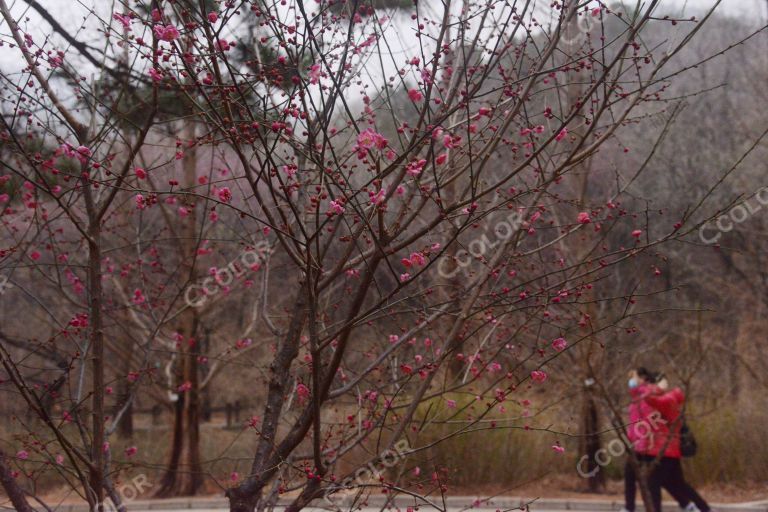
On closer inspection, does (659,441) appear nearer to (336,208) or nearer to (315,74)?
(315,74)

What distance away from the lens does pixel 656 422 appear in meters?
7.47

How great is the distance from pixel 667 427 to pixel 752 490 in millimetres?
3285

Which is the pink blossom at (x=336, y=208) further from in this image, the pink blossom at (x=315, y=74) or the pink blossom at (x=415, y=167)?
the pink blossom at (x=315, y=74)

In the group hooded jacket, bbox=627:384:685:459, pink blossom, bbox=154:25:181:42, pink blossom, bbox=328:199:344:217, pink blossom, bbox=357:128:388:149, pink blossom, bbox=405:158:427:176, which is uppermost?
pink blossom, bbox=154:25:181:42

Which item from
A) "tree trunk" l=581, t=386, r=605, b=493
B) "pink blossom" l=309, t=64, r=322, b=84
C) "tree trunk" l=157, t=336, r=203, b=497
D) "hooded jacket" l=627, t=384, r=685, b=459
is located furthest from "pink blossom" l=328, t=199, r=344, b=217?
"tree trunk" l=157, t=336, r=203, b=497

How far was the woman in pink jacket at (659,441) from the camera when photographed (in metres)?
7.37

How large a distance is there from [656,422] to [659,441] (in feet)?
1.00

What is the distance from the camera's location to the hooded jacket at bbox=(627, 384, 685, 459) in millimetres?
7352

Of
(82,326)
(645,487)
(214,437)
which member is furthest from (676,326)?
(82,326)

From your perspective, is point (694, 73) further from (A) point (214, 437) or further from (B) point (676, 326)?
(A) point (214, 437)

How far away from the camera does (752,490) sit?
33.0 feet

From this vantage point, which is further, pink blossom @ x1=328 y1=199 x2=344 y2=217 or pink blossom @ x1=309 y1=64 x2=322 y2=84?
pink blossom @ x1=309 y1=64 x2=322 y2=84

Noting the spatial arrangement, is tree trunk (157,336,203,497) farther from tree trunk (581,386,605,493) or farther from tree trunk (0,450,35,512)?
tree trunk (0,450,35,512)

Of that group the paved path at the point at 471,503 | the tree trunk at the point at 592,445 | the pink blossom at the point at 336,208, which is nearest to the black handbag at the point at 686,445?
the paved path at the point at 471,503
